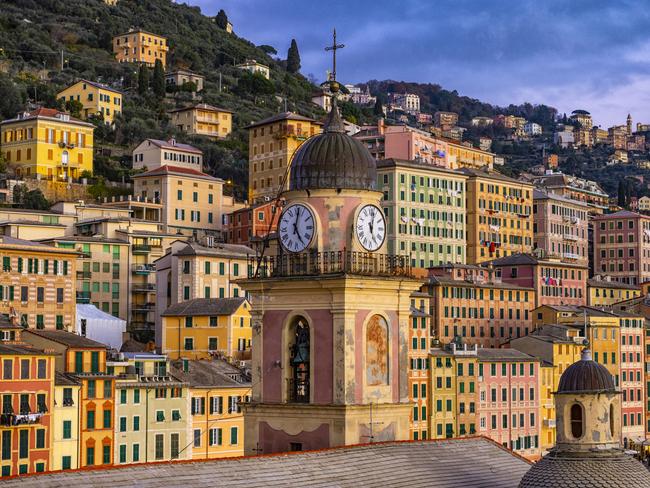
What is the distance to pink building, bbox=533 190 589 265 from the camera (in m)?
184

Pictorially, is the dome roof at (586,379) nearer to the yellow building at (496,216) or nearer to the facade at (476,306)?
the facade at (476,306)

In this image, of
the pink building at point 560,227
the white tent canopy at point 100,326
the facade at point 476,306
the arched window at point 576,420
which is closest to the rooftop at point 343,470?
the arched window at point 576,420

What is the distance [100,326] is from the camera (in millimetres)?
113625

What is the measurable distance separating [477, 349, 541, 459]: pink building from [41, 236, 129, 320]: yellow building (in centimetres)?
3156

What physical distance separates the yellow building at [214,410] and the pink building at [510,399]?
1091 inches

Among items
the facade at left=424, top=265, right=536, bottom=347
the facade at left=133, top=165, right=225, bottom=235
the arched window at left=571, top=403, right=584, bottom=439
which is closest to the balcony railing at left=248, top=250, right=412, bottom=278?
the arched window at left=571, top=403, right=584, bottom=439

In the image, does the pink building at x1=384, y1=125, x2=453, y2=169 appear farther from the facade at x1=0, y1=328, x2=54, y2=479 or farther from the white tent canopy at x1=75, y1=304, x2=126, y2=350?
the facade at x1=0, y1=328, x2=54, y2=479

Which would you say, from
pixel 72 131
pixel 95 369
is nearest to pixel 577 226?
pixel 72 131

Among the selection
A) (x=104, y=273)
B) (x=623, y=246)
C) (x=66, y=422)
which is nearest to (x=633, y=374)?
(x=104, y=273)

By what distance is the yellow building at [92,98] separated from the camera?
634ft

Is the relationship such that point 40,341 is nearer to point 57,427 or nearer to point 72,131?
point 57,427

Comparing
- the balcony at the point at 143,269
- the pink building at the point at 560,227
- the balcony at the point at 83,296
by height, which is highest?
the pink building at the point at 560,227

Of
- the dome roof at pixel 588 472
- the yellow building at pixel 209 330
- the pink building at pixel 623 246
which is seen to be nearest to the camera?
the dome roof at pixel 588 472

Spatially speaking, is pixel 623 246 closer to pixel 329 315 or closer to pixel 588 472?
pixel 329 315
